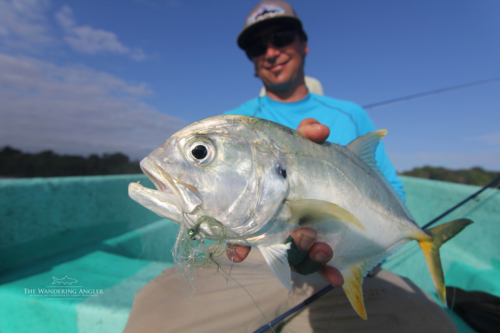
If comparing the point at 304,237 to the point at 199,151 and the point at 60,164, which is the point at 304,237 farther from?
the point at 60,164

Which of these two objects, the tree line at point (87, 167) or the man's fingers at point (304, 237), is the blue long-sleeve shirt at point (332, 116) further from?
the tree line at point (87, 167)

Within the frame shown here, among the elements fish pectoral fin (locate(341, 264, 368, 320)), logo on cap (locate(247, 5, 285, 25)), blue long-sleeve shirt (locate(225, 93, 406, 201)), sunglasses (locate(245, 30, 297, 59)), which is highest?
logo on cap (locate(247, 5, 285, 25))

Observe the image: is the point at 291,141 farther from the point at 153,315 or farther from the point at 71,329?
the point at 71,329

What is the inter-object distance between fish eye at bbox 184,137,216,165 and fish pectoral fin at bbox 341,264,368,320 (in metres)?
1.16

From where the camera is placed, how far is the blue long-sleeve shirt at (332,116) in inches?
103

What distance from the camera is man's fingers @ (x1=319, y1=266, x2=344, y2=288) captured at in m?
1.46

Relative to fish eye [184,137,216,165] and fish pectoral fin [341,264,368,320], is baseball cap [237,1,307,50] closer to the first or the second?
fish eye [184,137,216,165]

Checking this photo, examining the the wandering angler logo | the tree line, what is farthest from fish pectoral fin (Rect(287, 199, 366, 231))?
the tree line

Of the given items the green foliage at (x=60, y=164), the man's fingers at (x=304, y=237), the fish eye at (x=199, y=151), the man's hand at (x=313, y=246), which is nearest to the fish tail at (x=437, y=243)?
the man's hand at (x=313, y=246)

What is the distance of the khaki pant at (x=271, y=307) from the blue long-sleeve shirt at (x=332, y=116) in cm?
122

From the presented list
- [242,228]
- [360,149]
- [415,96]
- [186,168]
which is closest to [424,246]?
[360,149]

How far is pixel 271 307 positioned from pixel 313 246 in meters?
0.87

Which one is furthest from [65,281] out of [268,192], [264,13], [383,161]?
[264,13]

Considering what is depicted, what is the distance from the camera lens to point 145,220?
4301mm
